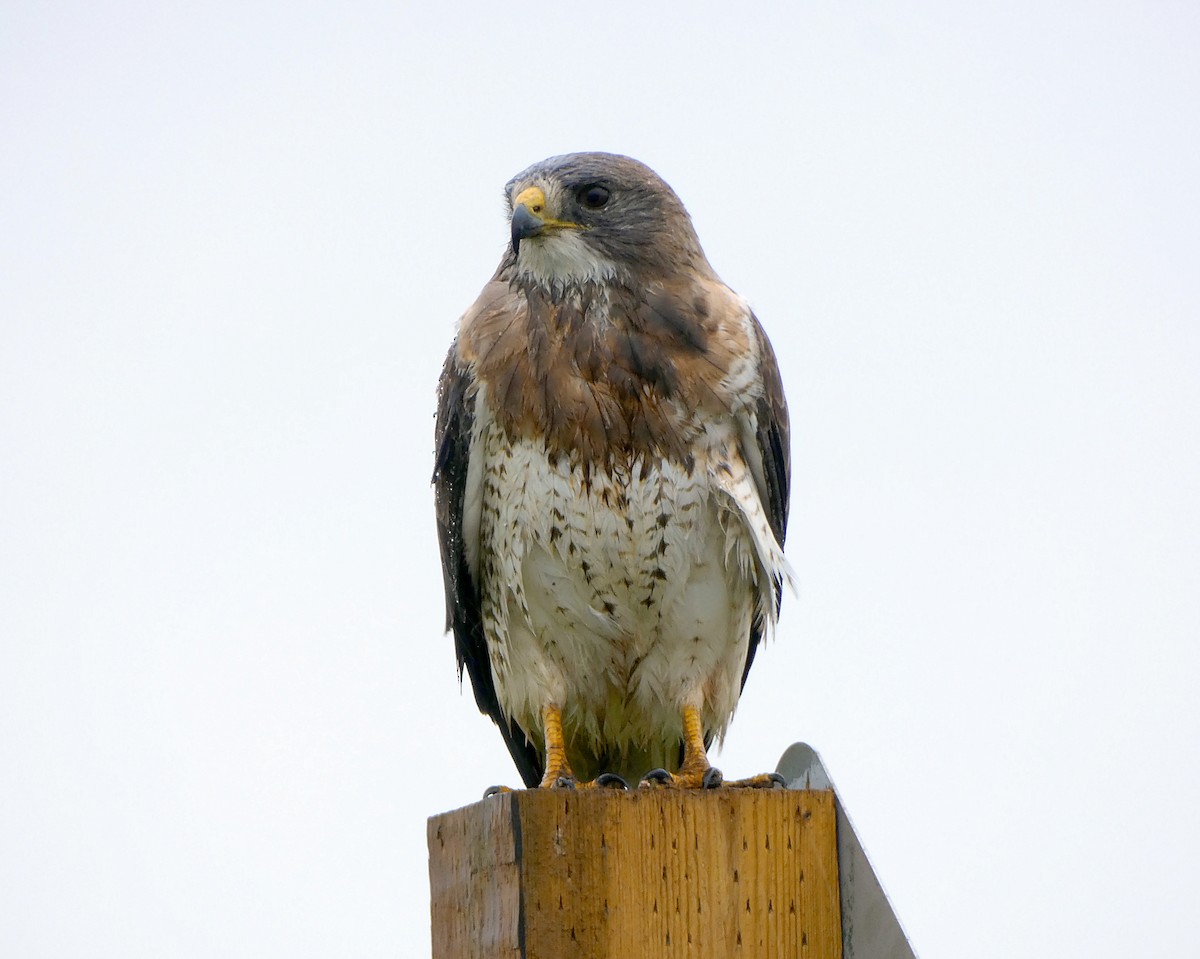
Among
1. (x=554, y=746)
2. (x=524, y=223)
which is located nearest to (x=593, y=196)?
(x=524, y=223)

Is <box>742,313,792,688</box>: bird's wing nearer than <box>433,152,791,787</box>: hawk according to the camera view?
No

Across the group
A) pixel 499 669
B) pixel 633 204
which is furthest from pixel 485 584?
pixel 633 204

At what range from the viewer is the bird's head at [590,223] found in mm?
4539

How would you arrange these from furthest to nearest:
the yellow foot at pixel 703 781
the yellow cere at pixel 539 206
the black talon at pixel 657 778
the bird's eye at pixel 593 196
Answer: the bird's eye at pixel 593 196 < the yellow cere at pixel 539 206 < the black talon at pixel 657 778 < the yellow foot at pixel 703 781

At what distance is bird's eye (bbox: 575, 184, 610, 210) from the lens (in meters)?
4.62

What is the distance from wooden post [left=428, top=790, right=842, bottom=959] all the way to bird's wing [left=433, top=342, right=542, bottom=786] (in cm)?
164

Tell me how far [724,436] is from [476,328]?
0.86 meters

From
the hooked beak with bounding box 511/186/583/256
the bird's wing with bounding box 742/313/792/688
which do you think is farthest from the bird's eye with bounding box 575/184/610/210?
the bird's wing with bounding box 742/313/792/688

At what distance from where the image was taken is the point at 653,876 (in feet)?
10.2

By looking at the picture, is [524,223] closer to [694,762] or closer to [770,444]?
[770,444]

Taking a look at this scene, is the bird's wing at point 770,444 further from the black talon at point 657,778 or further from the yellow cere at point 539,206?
the black talon at point 657,778

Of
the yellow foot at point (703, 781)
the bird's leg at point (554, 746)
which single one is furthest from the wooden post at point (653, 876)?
the bird's leg at point (554, 746)

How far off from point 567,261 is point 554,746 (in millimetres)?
1489

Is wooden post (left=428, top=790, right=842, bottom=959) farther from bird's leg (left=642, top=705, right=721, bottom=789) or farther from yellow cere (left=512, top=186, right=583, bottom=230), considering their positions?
yellow cere (left=512, top=186, right=583, bottom=230)
